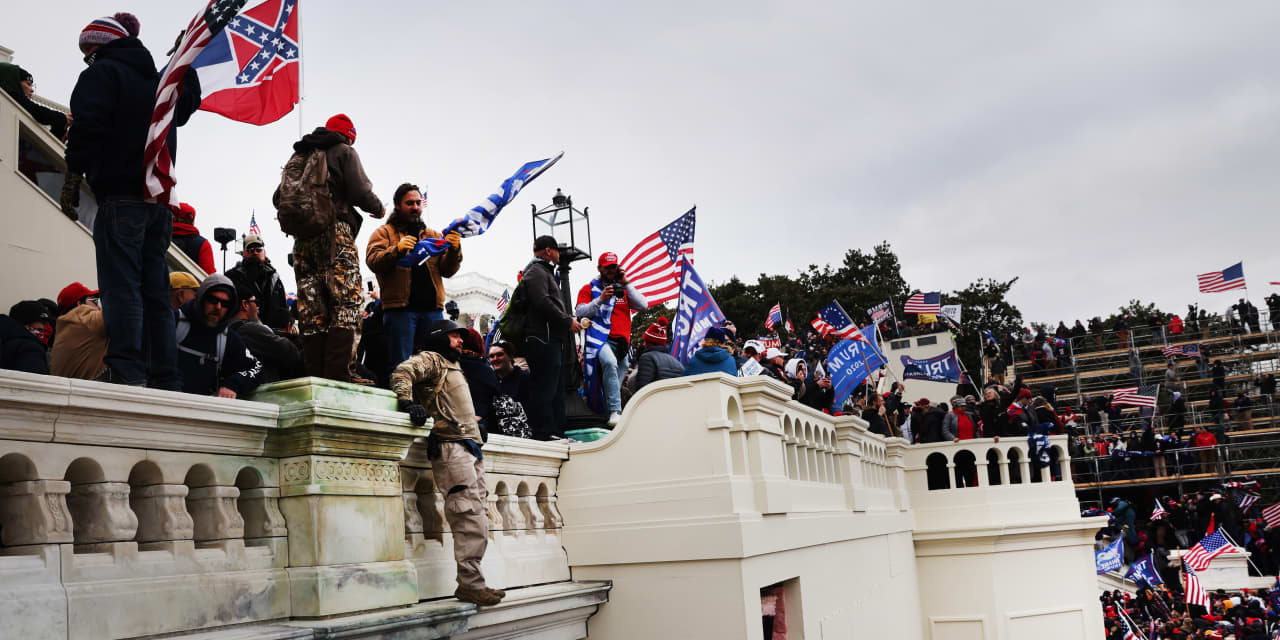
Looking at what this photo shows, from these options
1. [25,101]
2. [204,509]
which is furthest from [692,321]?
[25,101]

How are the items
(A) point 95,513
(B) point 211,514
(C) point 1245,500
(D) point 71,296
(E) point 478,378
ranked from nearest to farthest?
(A) point 95,513 < (B) point 211,514 < (D) point 71,296 < (E) point 478,378 < (C) point 1245,500

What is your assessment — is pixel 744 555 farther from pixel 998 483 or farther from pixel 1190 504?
pixel 1190 504

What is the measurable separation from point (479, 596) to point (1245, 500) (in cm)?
3050

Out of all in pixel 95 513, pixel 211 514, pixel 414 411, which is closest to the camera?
pixel 95 513

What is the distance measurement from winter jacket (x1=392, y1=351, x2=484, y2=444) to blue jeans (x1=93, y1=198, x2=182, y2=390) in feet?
4.45

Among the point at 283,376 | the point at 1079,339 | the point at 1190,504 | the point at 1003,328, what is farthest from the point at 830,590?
the point at 1003,328

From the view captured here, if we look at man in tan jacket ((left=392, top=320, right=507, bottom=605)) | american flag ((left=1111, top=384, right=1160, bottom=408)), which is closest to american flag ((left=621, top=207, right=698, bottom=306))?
man in tan jacket ((left=392, top=320, right=507, bottom=605))

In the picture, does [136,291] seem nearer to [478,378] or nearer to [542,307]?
[478,378]

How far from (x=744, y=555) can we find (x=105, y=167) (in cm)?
484

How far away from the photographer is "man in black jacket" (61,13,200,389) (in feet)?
16.3

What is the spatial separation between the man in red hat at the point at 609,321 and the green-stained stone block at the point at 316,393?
14.6ft

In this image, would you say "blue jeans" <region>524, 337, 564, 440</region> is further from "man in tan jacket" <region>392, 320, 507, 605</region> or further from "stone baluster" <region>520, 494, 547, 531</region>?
"man in tan jacket" <region>392, 320, 507, 605</region>

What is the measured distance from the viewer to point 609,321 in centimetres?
1062

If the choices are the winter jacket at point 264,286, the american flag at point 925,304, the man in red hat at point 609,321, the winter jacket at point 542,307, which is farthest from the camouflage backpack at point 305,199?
the american flag at point 925,304
